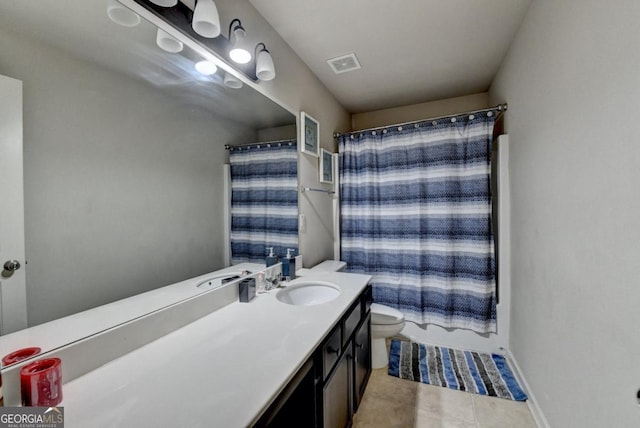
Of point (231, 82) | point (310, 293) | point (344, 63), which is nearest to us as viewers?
point (231, 82)

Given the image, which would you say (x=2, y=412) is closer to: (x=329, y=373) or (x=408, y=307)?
(x=329, y=373)

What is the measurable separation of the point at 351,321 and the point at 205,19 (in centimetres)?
158

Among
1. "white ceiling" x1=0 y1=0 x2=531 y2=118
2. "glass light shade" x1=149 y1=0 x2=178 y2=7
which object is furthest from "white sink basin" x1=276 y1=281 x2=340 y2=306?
"glass light shade" x1=149 y1=0 x2=178 y2=7

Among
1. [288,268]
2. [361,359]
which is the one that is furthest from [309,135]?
[361,359]

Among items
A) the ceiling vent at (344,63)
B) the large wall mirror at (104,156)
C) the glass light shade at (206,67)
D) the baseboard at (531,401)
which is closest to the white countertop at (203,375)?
the large wall mirror at (104,156)

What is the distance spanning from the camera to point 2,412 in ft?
1.88

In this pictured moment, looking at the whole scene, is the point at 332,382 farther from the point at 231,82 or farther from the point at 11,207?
the point at 231,82

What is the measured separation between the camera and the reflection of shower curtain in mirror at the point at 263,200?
4.57 ft

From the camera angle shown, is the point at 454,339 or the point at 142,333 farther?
the point at 454,339

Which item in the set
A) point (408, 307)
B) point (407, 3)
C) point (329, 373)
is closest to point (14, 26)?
point (329, 373)

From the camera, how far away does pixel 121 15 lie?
88cm

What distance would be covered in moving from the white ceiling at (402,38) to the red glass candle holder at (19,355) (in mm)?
1837

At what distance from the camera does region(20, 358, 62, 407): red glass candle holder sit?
60 cm

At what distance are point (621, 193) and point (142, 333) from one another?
5.48ft
